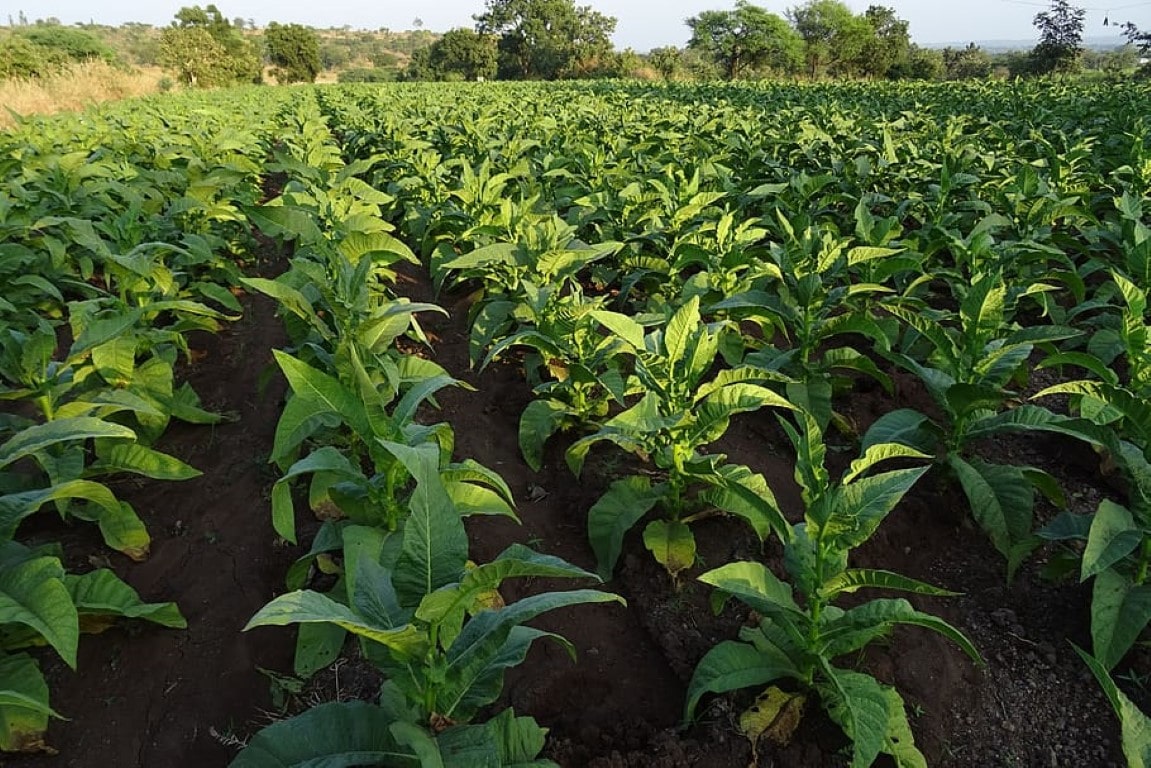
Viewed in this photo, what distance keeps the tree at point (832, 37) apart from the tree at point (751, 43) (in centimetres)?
276

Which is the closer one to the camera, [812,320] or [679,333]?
[679,333]

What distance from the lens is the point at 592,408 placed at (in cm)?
362

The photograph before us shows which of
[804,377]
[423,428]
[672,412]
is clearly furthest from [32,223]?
[804,377]

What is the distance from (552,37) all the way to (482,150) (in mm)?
65104

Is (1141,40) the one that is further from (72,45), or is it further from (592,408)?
(72,45)

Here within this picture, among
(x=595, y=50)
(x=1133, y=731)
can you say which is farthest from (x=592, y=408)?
(x=595, y=50)

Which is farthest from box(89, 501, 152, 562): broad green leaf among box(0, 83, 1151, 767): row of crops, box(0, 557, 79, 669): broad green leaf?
box(0, 557, 79, 669): broad green leaf

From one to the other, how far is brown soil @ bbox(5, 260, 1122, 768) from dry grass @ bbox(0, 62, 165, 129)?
1946 cm

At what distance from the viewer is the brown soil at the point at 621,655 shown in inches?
85.7

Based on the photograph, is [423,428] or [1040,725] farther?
[423,428]

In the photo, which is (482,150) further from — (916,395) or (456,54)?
(456,54)

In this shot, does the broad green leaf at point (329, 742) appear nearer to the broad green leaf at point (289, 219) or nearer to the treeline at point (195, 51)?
the broad green leaf at point (289, 219)

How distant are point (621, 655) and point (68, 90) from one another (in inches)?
1182

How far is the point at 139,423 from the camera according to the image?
3.46 meters
